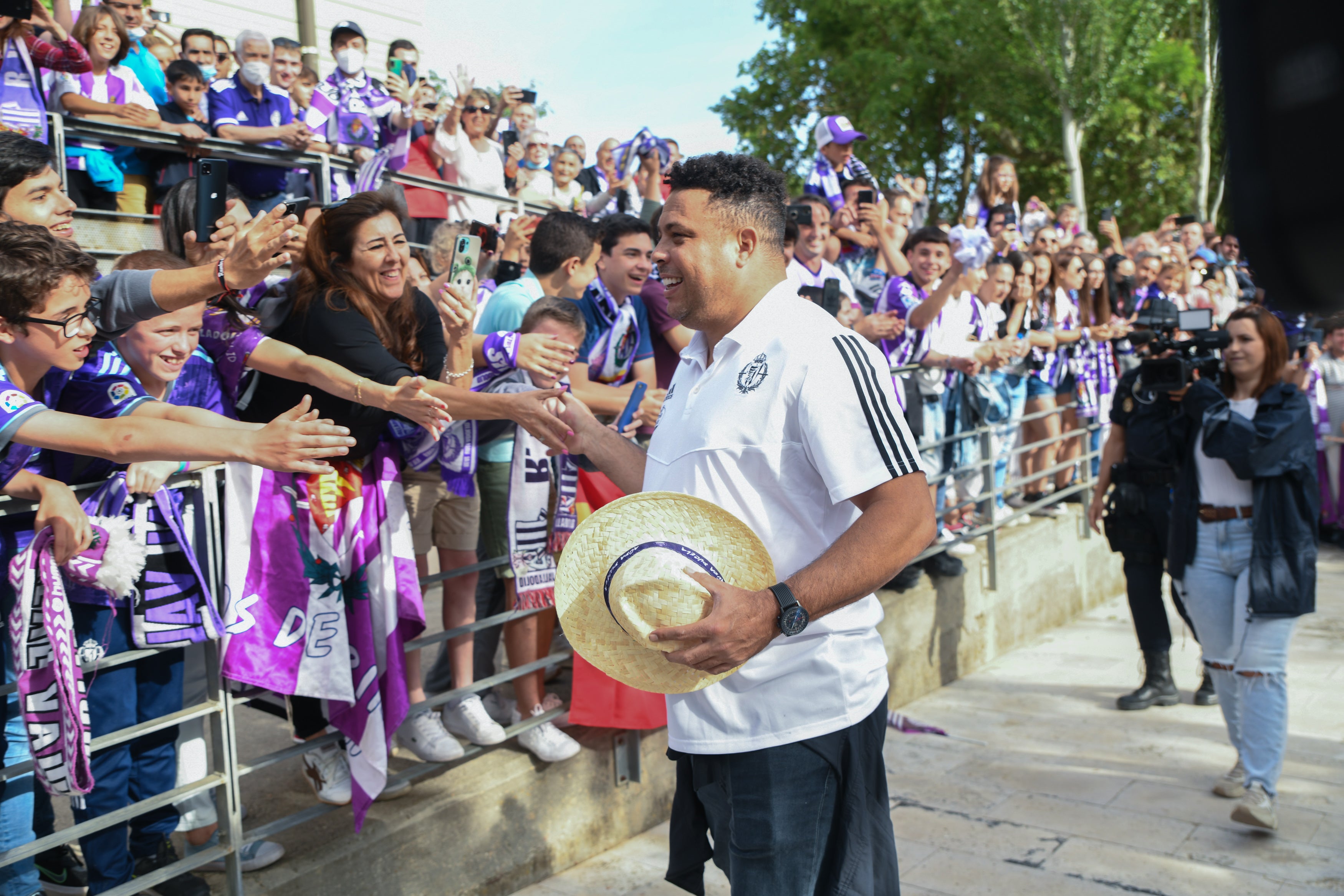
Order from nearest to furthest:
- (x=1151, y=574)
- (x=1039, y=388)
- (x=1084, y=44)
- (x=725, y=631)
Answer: (x=725, y=631), (x=1151, y=574), (x=1039, y=388), (x=1084, y=44)

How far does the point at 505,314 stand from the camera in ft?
15.4

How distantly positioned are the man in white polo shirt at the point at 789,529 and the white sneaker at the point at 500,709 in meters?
2.26

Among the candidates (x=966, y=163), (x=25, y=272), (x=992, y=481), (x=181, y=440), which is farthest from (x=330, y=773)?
(x=966, y=163)

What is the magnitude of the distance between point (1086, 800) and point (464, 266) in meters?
3.89

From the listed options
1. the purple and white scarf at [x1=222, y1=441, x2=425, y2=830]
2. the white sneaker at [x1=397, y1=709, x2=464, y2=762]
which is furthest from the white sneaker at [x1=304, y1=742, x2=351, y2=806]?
the white sneaker at [x1=397, y1=709, x2=464, y2=762]

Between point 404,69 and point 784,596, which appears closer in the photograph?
point 784,596

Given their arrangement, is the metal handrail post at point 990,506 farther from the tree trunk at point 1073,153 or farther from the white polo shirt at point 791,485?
the tree trunk at point 1073,153

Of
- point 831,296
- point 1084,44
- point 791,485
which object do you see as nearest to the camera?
point 791,485

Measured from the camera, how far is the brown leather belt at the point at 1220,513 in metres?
5.06

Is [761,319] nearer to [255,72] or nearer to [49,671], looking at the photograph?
[49,671]

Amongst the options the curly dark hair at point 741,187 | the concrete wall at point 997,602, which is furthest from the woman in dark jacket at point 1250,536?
the curly dark hair at point 741,187

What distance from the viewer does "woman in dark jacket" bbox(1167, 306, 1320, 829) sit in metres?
4.84

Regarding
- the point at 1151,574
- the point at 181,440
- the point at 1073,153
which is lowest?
the point at 1151,574

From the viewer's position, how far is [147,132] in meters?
6.67
